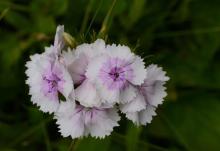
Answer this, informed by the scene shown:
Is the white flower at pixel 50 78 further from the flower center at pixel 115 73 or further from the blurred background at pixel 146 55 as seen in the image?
the blurred background at pixel 146 55

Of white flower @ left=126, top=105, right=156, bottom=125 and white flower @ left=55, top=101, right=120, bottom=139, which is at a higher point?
white flower @ left=126, top=105, right=156, bottom=125

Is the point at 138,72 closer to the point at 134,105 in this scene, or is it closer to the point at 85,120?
the point at 134,105

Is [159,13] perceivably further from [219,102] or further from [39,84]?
[39,84]

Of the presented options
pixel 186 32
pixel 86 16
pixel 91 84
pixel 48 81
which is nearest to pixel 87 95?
pixel 91 84

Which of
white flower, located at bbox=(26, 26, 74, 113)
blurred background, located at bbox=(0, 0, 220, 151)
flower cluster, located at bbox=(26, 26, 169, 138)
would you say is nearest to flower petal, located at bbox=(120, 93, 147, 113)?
flower cluster, located at bbox=(26, 26, 169, 138)

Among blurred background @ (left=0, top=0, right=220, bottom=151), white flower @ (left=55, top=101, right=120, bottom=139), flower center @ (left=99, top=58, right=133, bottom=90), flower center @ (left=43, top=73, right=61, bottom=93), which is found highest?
blurred background @ (left=0, top=0, right=220, bottom=151)

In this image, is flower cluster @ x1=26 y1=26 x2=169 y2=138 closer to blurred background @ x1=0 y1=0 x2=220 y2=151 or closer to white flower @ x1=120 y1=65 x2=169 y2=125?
white flower @ x1=120 y1=65 x2=169 y2=125

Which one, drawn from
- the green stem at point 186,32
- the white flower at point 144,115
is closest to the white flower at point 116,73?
the white flower at point 144,115

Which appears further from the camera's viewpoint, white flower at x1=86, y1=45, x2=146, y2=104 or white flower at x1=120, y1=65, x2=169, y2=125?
white flower at x1=120, y1=65, x2=169, y2=125
